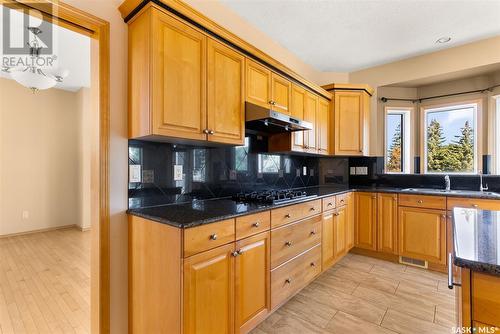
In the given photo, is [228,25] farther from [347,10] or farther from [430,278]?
[430,278]

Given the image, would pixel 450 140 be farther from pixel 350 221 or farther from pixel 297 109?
pixel 297 109

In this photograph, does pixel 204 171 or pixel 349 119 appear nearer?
pixel 204 171

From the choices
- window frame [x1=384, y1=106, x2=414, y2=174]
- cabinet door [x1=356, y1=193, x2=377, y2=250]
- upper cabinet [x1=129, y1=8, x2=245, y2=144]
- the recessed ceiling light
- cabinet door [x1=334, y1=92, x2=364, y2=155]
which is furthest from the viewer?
window frame [x1=384, y1=106, x2=414, y2=174]

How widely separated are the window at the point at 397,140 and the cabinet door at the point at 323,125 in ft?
3.40

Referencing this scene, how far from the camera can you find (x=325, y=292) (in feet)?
7.59

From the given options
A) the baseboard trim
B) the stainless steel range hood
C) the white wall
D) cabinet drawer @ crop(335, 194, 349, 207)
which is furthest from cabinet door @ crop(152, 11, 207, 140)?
the white wall

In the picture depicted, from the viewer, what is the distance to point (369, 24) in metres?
2.53

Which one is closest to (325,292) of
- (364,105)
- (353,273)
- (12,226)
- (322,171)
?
(353,273)

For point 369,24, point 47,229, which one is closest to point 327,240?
Answer: point 369,24

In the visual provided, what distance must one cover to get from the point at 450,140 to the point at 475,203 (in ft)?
3.88

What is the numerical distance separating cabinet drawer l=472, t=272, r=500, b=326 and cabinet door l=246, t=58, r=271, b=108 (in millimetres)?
1801

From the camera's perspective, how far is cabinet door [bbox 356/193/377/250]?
3170mm

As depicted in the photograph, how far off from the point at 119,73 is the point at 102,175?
2.27ft

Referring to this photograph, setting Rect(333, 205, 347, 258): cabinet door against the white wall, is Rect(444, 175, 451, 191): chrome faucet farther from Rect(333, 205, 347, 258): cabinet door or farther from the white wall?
the white wall
